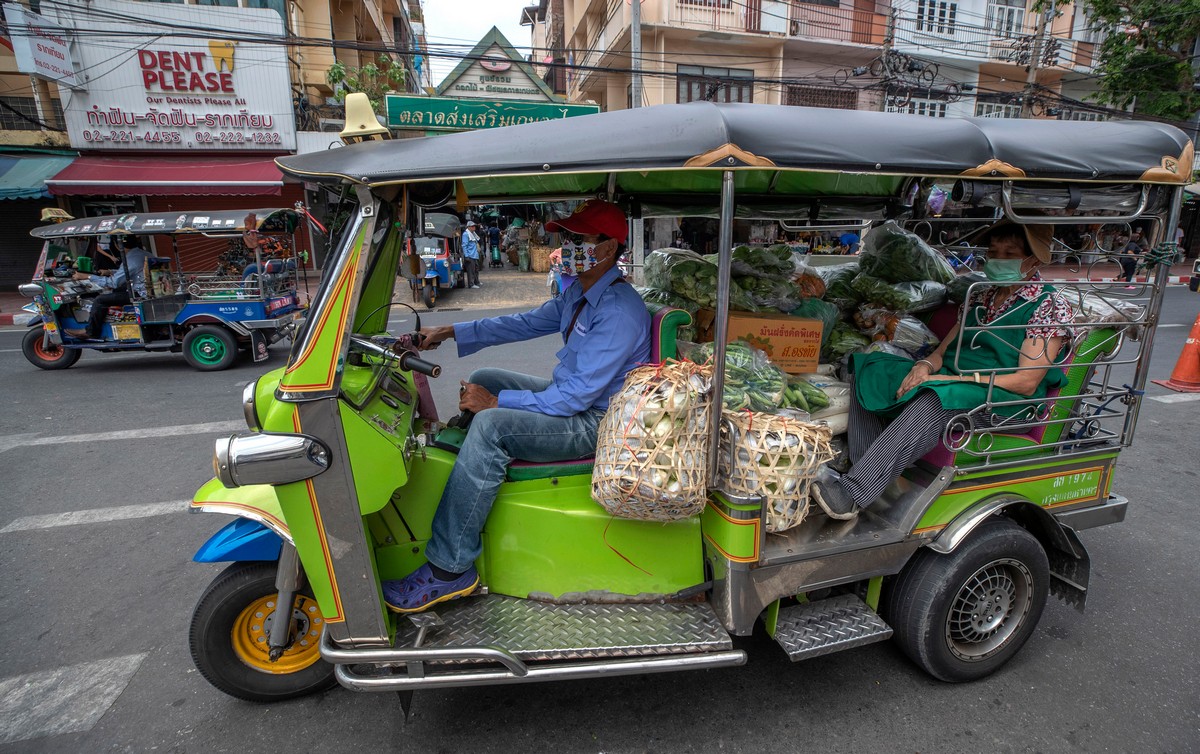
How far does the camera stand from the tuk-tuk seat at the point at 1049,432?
264cm

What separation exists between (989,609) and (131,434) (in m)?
6.90

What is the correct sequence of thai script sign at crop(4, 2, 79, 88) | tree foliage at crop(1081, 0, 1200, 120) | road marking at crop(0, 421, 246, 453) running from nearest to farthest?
1. road marking at crop(0, 421, 246, 453)
2. thai script sign at crop(4, 2, 79, 88)
3. tree foliage at crop(1081, 0, 1200, 120)

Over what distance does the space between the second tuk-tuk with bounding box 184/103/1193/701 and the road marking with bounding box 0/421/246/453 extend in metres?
4.04

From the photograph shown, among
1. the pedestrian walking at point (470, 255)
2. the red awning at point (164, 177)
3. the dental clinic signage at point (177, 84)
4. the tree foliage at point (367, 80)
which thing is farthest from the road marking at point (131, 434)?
the dental clinic signage at point (177, 84)

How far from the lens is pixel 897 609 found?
A: 2.64 meters

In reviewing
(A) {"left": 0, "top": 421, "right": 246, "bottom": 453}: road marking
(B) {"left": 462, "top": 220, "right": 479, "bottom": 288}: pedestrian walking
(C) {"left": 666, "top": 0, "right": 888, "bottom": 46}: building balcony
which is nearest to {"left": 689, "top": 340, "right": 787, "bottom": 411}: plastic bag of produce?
(A) {"left": 0, "top": 421, "right": 246, "bottom": 453}: road marking

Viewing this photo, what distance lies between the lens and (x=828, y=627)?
2498 mm

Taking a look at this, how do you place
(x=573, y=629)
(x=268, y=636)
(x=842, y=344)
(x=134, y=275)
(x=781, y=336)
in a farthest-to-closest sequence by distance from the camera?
(x=134, y=275) → (x=842, y=344) → (x=781, y=336) → (x=268, y=636) → (x=573, y=629)

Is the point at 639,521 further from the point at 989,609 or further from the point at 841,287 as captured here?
the point at 841,287

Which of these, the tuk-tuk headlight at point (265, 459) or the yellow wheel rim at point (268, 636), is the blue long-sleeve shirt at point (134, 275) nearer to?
the yellow wheel rim at point (268, 636)

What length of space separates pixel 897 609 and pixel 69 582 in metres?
4.34

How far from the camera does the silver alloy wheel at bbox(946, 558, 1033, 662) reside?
103 inches

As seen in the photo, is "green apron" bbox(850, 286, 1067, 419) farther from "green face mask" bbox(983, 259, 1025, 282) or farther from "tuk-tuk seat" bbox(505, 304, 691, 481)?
"tuk-tuk seat" bbox(505, 304, 691, 481)

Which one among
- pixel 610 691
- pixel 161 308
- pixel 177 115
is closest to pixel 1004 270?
pixel 610 691
